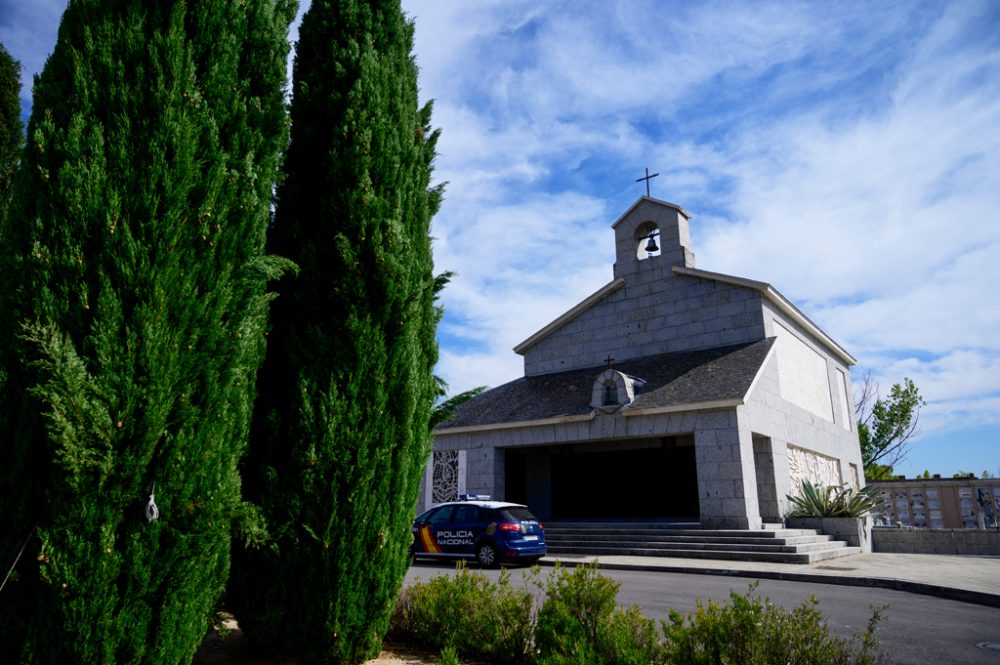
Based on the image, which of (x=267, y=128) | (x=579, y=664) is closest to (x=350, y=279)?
(x=267, y=128)

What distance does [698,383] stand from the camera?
17500 millimetres

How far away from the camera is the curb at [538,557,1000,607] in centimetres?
929

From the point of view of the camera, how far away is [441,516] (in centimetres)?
1460

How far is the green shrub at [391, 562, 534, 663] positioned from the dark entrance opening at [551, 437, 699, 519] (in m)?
15.3

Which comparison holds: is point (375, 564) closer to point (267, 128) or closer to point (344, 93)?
point (267, 128)

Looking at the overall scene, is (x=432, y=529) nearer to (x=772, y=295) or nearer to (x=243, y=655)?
(x=243, y=655)

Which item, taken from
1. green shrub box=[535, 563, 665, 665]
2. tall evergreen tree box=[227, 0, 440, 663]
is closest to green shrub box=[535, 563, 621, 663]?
green shrub box=[535, 563, 665, 665]

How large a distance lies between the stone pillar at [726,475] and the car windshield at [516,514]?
16.1 ft

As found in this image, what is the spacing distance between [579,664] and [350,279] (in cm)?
320

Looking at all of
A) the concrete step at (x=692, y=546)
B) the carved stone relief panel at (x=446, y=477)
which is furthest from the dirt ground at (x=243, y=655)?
the carved stone relief panel at (x=446, y=477)

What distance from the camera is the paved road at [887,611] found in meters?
6.17

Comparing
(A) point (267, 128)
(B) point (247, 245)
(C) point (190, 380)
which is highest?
(A) point (267, 128)

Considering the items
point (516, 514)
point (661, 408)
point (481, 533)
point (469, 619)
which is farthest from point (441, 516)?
point (469, 619)

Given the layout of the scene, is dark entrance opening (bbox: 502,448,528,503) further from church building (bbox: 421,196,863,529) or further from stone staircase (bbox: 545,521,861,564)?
stone staircase (bbox: 545,521,861,564)
